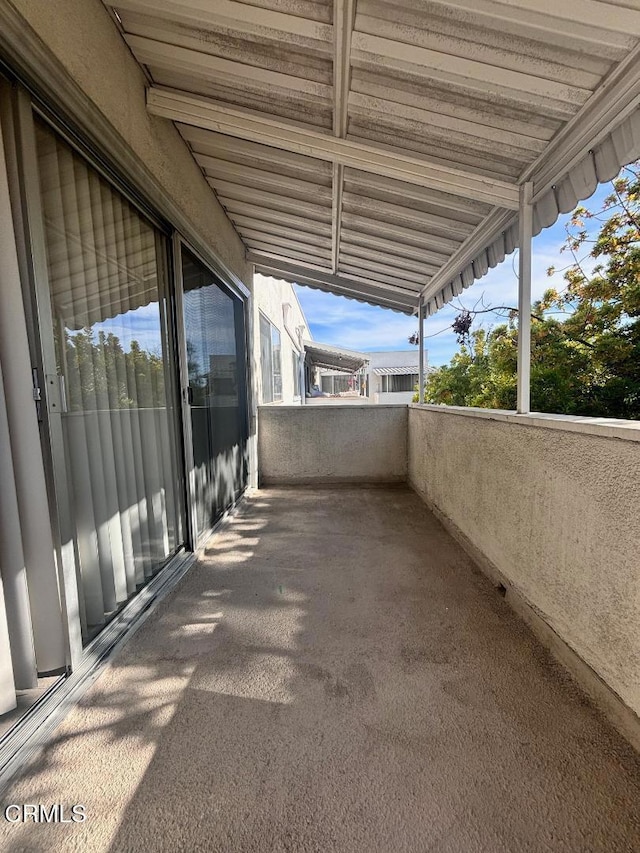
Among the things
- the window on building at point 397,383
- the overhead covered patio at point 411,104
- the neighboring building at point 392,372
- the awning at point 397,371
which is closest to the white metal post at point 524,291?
the overhead covered patio at point 411,104

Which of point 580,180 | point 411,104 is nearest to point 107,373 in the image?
point 411,104

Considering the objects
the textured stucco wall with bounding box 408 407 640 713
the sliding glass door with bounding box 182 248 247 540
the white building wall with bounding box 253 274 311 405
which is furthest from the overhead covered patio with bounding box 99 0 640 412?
the white building wall with bounding box 253 274 311 405

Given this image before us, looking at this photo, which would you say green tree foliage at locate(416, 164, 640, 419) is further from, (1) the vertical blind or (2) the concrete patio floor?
(1) the vertical blind

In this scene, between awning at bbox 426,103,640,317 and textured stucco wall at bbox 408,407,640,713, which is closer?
textured stucco wall at bbox 408,407,640,713

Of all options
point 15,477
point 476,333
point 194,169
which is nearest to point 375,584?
point 15,477

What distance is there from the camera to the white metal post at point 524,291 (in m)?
2.34

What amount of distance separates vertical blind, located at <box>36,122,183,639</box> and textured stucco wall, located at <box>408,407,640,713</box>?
7.19 feet

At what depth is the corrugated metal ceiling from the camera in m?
1.56

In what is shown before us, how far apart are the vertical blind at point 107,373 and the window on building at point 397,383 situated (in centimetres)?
1518

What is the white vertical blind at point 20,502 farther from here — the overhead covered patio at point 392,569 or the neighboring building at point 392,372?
the neighboring building at point 392,372

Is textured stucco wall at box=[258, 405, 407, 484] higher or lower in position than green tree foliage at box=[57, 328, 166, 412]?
lower

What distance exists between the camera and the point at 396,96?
199cm

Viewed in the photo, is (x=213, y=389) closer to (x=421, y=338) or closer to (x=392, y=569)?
(x=392, y=569)

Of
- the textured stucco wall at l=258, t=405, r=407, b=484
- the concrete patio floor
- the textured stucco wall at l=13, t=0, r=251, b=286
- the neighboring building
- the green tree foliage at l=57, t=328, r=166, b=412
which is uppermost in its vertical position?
the textured stucco wall at l=13, t=0, r=251, b=286
